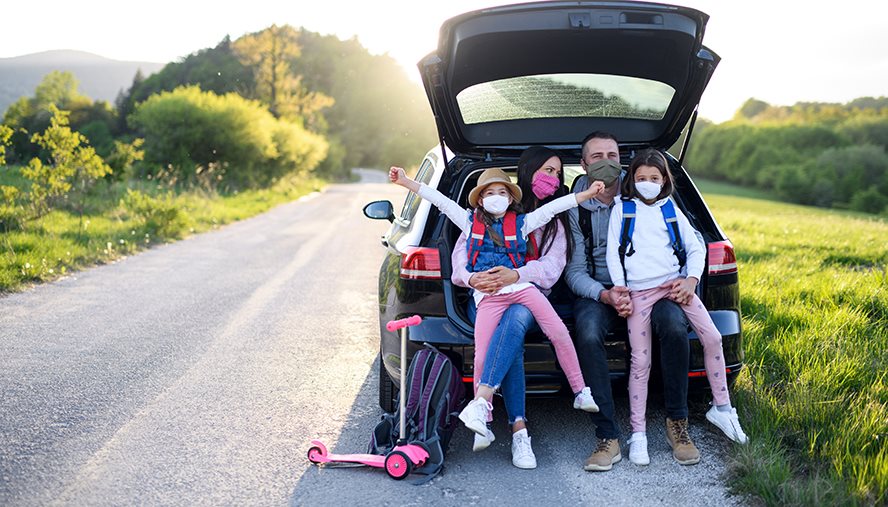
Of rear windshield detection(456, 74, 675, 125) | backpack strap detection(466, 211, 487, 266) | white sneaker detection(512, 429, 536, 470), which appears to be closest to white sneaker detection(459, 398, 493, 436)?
white sneaker detection(512, 429, 536, 470)

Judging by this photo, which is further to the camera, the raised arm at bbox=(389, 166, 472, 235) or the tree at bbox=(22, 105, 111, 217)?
the tree at bbox=(22, 105, 111, 217)

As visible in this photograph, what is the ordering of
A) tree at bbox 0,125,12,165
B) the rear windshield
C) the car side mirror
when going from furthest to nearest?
tree at bbox 0,125,12,165 → the car side mirror → the rear windshield

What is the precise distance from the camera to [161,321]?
6.87m

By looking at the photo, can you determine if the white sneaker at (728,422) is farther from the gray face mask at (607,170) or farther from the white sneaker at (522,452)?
the gray face mask at (607,170)

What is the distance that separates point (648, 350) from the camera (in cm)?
388

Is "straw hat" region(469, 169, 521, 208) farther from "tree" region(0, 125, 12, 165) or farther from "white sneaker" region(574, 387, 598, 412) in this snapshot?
"tree" region(0, 125, 12, 165)

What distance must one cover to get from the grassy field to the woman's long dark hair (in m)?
1.35

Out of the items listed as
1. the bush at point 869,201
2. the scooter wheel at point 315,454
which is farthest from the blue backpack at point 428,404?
the bush at point 869,201

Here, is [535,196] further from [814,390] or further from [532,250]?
[814,390]

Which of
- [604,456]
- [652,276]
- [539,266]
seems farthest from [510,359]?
[652,276]

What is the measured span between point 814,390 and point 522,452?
1624 mm

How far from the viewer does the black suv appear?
153 inches

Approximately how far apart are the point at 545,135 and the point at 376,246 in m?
8.93

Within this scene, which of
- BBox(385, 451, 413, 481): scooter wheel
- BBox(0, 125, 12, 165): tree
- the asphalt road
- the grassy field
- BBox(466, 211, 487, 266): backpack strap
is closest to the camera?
the grassy field
